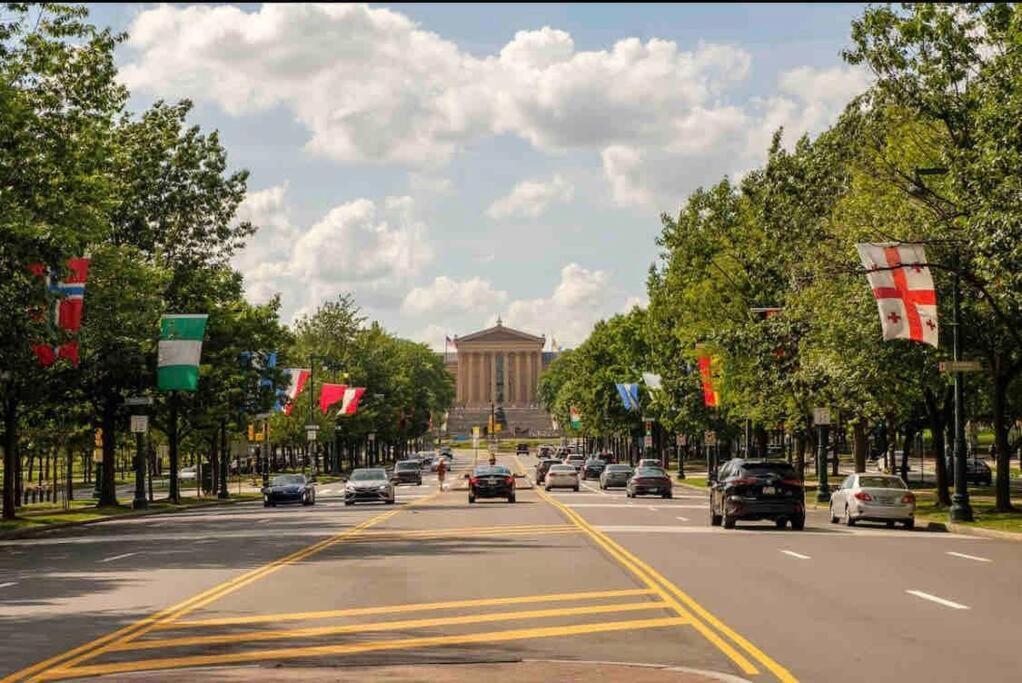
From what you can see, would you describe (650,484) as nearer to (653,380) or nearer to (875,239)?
(653,380)

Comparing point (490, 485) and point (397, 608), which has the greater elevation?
point (490, 485)

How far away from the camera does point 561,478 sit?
71375mm

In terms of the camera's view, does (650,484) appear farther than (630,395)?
No

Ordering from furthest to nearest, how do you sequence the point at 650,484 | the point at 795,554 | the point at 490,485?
the point at 650,484 < the point at 490,485 < the point at 795,554

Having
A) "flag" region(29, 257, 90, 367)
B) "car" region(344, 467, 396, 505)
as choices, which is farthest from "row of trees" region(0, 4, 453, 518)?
"car" region(344, 467, 396, 505)

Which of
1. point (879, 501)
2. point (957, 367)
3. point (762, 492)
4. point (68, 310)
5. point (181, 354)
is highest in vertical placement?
point (68, 310)

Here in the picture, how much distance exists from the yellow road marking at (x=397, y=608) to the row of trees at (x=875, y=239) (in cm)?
1353

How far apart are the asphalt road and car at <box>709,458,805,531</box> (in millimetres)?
1788

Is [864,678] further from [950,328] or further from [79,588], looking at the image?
[950,328]

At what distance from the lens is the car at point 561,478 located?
71.0 meters

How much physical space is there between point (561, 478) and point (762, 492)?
37.2 meters

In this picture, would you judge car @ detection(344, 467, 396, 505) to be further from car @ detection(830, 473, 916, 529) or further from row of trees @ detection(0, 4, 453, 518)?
car @ detection(830, 473, 916, 529)

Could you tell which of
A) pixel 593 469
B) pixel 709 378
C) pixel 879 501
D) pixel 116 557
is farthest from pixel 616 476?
pixel 116 557

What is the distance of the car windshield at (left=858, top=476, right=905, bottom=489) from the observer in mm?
37938
